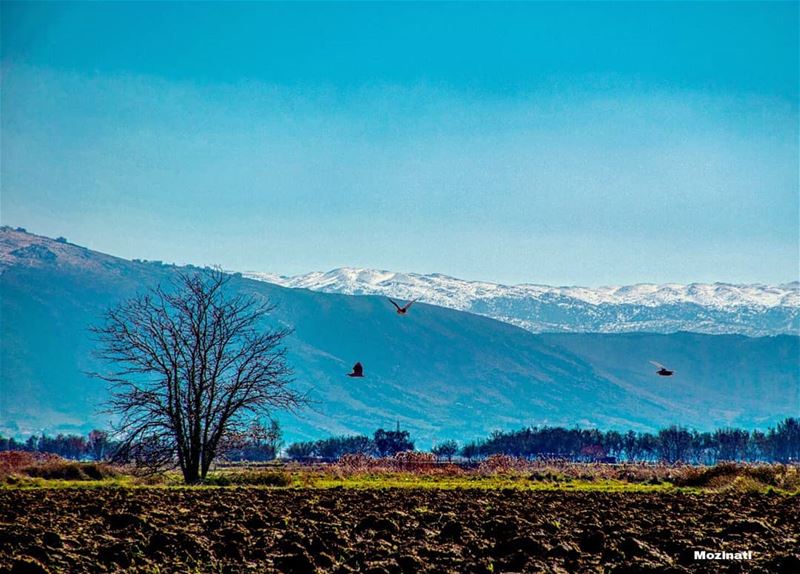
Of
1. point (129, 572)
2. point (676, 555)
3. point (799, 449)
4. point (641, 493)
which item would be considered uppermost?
point (799, 449)

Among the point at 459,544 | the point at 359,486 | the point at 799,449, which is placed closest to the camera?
the point at 459,544

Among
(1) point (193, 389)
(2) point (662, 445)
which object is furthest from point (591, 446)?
(1) point (193, 389)

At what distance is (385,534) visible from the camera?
25.0m

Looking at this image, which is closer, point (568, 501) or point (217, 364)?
point (568, 501)

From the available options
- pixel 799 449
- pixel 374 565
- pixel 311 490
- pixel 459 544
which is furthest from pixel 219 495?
pixel 799 449

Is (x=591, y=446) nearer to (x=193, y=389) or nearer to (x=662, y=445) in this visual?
(x=662, y=445)

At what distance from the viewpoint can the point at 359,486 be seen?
45188 mm

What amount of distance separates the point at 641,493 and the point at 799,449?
128 metres

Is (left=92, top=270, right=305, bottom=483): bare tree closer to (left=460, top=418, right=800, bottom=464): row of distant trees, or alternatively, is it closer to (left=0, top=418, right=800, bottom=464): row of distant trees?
(left=0, top=418, right=800, bottom=464): row of distant trees

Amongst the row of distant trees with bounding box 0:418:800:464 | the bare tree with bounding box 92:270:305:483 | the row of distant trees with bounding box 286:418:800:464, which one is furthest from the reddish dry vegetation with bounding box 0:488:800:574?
the row of distant trees with bounding box 286:418:800:464

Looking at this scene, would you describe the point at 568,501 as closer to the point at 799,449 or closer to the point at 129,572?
the point at 129,572

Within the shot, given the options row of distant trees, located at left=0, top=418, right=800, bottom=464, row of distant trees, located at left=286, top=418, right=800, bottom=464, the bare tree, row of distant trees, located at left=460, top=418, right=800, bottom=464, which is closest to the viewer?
the bare tree

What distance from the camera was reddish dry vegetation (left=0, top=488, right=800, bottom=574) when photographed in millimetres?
20719

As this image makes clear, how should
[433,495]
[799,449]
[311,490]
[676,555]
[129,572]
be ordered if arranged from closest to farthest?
1. [129,572]
2. [676,555]
3. [433,495]
4. [311,490]
5. [799,449]
